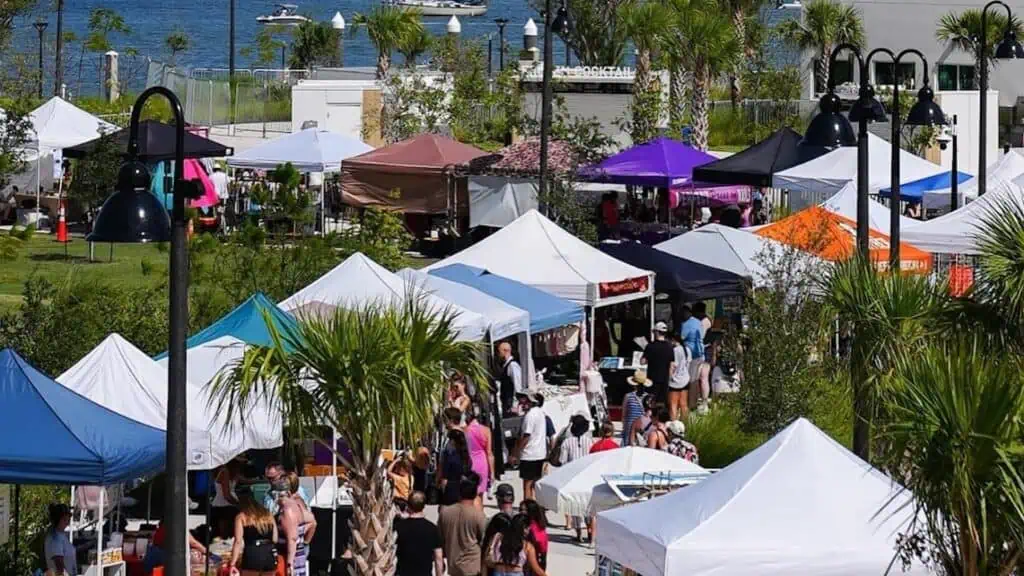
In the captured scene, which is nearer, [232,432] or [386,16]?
[232,432]

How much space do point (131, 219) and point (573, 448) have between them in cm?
786

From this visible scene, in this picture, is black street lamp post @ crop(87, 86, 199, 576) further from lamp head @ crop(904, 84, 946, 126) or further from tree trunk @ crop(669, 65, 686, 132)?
tree trunk @ crop(669, 65, 686, 132)

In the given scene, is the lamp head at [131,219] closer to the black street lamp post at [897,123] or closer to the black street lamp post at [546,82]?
the black street lamp post at [897,123]

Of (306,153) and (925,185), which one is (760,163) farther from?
(306,153)

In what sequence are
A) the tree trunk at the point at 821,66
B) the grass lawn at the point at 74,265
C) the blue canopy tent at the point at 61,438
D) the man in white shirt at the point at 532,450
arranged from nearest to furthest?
the blue canopy tent at the point at 61,438 → the man in white shirt at the point at 532,450 → the grass lawn at the point at 74,265 → the tree trunk at the point at 821,66

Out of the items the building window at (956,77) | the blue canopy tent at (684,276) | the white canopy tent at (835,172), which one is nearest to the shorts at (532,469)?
the blue canopy tent at (684,276)

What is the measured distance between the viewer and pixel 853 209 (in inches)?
1157

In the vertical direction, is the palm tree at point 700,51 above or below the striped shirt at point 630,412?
above

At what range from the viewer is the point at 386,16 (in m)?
52.7

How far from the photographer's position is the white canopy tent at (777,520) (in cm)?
1208

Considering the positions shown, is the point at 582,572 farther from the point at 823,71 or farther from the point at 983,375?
the point at 823,71

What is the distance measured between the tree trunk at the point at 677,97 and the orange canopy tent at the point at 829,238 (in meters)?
18.9

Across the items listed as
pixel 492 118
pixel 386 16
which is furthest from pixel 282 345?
pixel 386 16

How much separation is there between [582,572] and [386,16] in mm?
37685
